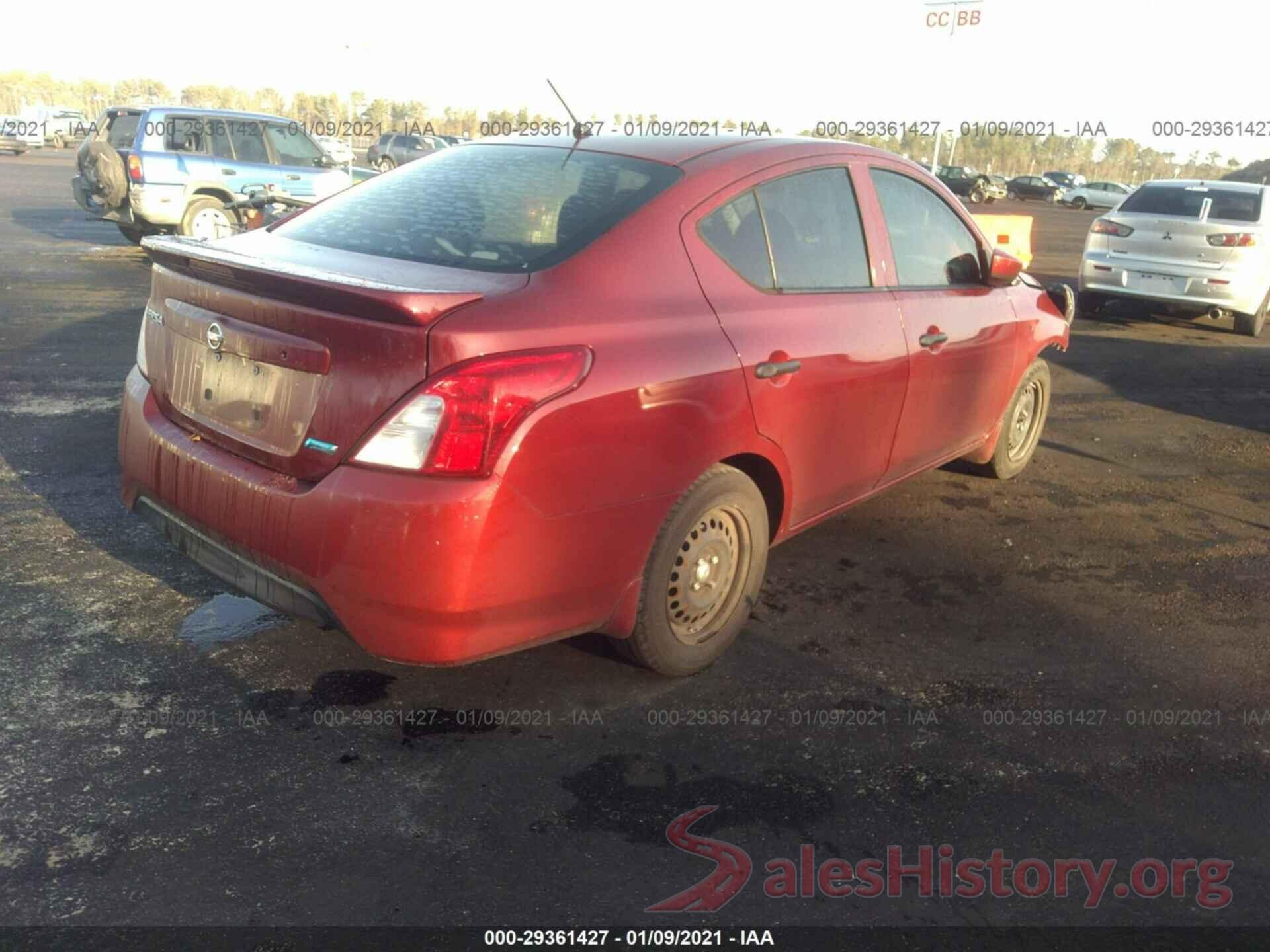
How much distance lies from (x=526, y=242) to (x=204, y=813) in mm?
1821

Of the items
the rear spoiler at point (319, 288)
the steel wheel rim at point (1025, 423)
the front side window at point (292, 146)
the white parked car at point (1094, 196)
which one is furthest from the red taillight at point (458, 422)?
the white parked car at point (1094, 196)

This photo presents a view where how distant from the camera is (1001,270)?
4.71m

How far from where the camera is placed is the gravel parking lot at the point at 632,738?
2.46 metres

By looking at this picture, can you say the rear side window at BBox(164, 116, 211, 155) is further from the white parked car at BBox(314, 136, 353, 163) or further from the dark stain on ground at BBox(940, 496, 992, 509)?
the dark stain on ground at BBox(940, 496, 992, 509)

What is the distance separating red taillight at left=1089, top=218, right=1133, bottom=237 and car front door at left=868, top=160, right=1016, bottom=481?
713 cm

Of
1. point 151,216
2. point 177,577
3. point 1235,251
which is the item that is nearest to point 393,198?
point 177,577

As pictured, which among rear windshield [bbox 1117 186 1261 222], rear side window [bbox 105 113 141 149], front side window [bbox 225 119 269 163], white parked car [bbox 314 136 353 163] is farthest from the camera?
white parked car [bbox 314 136 353 163]

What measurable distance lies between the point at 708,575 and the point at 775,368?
0.72m

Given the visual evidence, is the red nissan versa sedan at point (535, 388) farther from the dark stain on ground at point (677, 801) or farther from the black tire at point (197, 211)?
the black tire at point (197, 211)

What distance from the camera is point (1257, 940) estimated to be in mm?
2408

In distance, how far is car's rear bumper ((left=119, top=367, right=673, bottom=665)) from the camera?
2.60m

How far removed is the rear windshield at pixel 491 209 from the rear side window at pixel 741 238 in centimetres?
20

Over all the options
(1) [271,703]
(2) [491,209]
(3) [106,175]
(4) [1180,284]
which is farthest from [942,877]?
(3) [106,175]

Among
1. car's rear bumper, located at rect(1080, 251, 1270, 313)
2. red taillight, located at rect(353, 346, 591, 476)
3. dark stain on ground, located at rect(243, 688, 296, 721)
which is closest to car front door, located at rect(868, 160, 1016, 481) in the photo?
red taillight, located at rect(353, 346, 591, 476)
